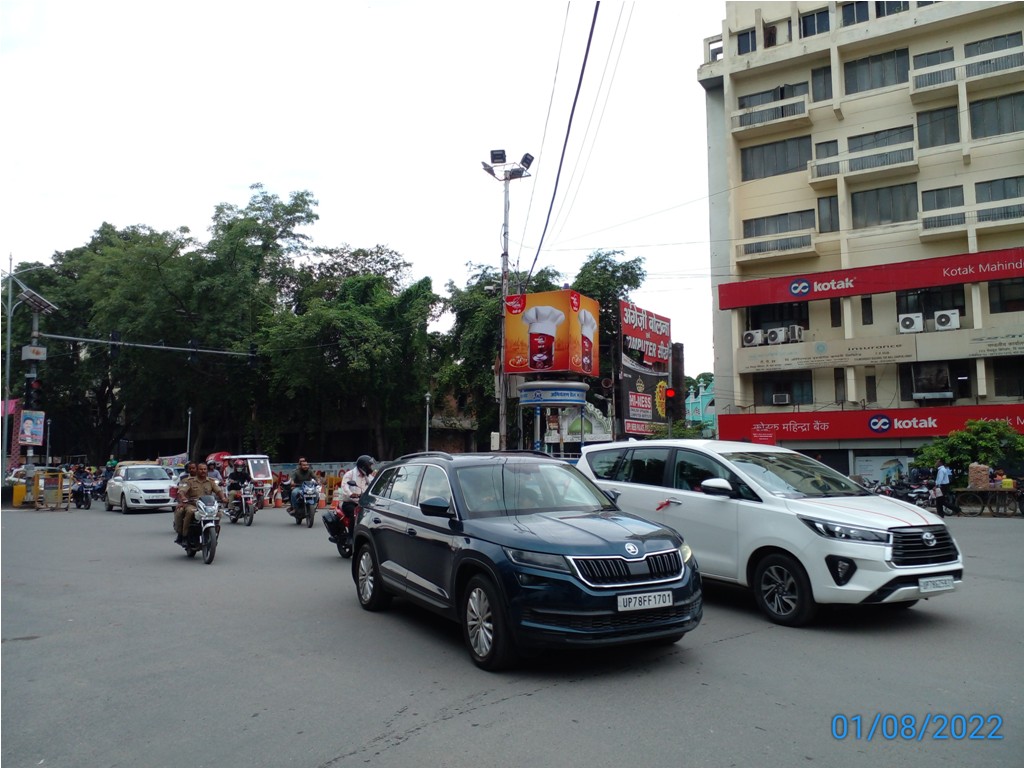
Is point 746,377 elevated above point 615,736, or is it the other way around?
point 746,377

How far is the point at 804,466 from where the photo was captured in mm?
8664

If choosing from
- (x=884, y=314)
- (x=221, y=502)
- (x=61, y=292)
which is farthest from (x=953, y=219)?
(x=61, y=292)

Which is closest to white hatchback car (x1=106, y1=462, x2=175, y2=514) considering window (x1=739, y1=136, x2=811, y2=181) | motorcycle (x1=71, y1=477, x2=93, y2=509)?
motorcycle (x1=71, y1=477, x2=93, y2=509)

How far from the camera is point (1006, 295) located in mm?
33688

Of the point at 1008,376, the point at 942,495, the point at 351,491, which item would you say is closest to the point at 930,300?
the point at 1008,376

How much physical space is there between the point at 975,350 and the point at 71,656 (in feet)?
118

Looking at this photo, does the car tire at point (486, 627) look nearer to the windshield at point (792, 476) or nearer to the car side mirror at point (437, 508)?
the car side mirror at point (437, 508)

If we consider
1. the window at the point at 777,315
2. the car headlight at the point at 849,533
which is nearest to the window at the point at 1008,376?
the window at the point at 777,315

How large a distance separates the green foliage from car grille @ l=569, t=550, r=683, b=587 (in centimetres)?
2359

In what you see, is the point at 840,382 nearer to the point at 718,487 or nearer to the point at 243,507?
the point at 243,507

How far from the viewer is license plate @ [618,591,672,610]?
560 cm

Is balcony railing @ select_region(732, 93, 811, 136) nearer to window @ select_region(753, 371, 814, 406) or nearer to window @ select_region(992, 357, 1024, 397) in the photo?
window @ select_region(753, 371, 814, 406)

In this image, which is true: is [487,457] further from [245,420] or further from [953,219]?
[245,420]

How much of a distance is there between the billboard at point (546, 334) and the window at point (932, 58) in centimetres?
2014
